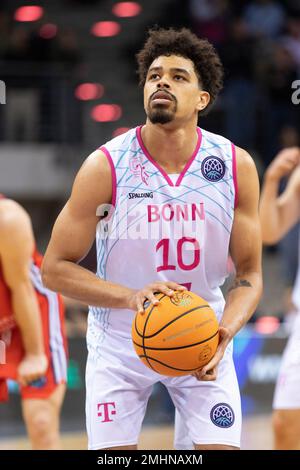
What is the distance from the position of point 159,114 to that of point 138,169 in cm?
29

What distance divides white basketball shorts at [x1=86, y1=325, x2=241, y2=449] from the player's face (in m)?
1.06

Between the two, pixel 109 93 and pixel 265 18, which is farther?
pixel 265 18

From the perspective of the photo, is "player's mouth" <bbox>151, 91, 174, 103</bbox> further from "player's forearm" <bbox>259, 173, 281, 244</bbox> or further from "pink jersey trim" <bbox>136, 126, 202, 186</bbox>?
"player's forearm" <bbox>259, 173, 281, 244</bbox>

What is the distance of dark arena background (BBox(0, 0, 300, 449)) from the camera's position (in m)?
12.9

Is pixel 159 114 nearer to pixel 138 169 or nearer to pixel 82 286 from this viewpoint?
pixel 138 169

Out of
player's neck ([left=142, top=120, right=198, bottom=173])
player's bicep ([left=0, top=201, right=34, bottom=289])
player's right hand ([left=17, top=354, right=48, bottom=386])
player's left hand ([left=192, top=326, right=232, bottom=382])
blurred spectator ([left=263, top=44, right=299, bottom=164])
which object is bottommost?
player's right hand ([left=17, top=354, right=48, bottom=386])

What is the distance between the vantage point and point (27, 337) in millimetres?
5949

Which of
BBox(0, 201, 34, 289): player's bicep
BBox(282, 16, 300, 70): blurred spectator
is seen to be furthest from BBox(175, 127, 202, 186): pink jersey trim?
BBox(282, 16, 300, 70): blurred spectator

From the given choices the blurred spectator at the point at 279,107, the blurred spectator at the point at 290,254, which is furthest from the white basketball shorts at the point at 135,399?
the blurred spectator at the point at 279,107

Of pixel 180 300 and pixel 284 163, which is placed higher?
pixel 284 163

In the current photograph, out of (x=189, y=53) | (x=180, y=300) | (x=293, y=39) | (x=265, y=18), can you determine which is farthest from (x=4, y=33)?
(x=180, y=300)

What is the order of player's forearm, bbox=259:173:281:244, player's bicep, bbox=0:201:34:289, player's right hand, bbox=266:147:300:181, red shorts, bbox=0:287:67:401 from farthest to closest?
player's forearm, bbox=259:173:281:244, player's right hand, bbox=266:147:300:181, red shorts, bbox=0:287:67:401, player's bicep, bbox=0:201:34:289

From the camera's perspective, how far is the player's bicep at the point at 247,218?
486 centimetres

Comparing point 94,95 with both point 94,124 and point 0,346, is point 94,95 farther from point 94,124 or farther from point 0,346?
point 0,346
